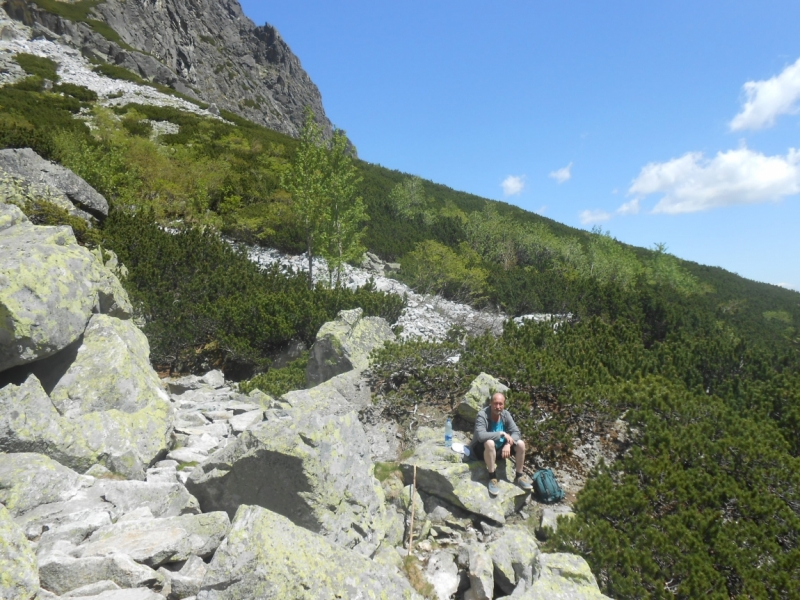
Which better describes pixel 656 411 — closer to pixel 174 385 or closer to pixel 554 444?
pixel 554 444

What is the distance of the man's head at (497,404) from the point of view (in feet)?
19.9

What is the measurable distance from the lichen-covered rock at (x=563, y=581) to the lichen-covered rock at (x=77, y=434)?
4370 mm

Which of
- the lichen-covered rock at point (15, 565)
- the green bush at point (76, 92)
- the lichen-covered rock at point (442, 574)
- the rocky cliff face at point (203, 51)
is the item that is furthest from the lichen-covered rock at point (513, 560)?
the rocky cliff face at point (203, 51)

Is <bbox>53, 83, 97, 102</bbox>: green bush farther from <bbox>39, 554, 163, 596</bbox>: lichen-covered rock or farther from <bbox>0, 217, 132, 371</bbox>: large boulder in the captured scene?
<bbox>39, 554, 163, 596</bbox>: lichen-covered rock

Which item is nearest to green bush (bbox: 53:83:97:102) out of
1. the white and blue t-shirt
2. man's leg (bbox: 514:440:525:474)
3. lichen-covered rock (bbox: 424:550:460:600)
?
the white and blue t-shirt

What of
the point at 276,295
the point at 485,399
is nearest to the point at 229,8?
the point at 276,295

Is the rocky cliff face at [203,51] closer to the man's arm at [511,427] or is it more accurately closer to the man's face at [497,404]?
the man's face at [497,404]

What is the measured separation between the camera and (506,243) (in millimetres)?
32344

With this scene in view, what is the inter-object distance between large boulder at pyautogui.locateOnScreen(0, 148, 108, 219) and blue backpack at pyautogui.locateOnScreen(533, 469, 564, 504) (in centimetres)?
1321

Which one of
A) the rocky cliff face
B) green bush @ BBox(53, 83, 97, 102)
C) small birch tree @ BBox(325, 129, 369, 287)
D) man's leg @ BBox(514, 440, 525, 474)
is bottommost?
man's leg @ BBox(514, 440, 525, 474)

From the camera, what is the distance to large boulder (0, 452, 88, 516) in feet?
12.2

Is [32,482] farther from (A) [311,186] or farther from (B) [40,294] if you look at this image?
(A) [311,186]

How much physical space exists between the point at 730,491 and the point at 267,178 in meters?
23.4

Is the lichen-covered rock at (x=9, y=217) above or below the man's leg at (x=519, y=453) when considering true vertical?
above
